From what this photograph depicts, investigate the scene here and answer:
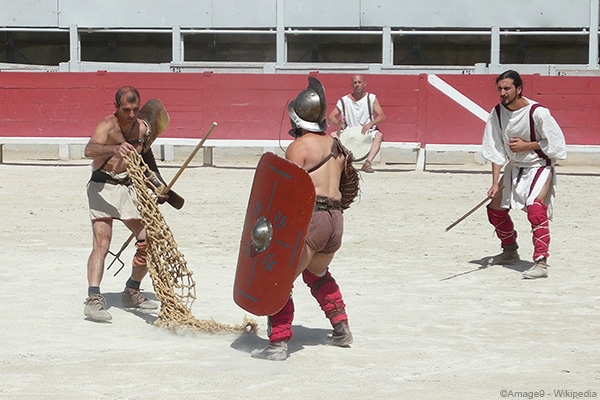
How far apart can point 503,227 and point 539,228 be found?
1.45ft

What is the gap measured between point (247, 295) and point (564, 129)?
11.6 m

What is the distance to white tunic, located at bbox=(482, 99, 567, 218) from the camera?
25.4 feet

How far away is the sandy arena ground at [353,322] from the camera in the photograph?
191 inches

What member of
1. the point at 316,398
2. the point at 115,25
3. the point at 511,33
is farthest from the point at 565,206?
the point at 115,25

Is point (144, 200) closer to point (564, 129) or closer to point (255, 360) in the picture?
point (255, 360)

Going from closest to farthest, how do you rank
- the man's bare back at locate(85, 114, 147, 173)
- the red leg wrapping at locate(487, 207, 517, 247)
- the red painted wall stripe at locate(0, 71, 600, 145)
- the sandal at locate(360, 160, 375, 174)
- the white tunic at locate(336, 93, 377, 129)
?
the man's bare back at locate(85, 114, 147, 173)
the red leg wrapping at locate(487, 207, 517, 247)
the white tunic at locate(336, 93, 377, 129)
the sandal at locate(360, 160, 375, 174)
the red painted wall stripe at locate(0, 71, 600, 145)

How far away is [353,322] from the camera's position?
6223 mm

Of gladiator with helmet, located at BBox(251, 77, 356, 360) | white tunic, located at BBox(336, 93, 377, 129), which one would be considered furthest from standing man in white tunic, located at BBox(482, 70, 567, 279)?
white tunic, located at BBox(336, 93, 377, 129)

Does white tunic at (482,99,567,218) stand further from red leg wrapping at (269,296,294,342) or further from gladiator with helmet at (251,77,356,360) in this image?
red leg wrapping at (269,296,294,342)

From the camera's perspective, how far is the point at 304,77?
16641mm

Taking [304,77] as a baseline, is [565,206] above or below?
below

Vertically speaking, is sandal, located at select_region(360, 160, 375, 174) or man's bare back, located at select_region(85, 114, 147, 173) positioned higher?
man's bare back, located at select_region(85, 114, 147, 173)

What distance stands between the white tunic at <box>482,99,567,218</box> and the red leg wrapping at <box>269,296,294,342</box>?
303 cm

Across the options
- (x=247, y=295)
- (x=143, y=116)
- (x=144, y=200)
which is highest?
(x=143, y=116)
